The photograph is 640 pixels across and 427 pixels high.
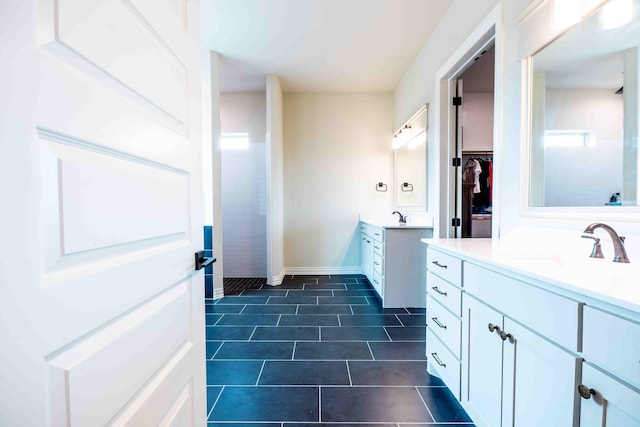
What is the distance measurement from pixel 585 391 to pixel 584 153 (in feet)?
3.28

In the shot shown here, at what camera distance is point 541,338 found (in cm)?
90

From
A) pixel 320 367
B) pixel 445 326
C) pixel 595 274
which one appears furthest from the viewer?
pixel 320 367

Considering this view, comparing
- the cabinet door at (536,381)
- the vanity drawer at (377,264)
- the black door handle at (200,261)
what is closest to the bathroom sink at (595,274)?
the cabinet door at (536,381)

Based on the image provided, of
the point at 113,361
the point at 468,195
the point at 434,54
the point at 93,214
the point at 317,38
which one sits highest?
the point at 317,38

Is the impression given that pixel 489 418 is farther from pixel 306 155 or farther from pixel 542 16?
pixel 306 155

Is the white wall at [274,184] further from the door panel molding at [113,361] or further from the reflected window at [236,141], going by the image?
the door panel molding at [113,361]

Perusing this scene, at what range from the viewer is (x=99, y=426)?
540 mm

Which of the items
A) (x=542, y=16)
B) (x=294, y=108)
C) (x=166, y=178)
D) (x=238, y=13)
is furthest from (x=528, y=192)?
(x=294, y=108)

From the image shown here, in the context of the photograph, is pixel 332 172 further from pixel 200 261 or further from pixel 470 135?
pixel 200 261

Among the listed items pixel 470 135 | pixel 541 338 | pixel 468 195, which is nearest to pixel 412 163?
pixel 468 195

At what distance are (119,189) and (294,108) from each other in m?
4.00

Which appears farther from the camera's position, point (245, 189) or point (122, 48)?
point (245, 189)

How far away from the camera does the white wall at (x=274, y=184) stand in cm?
372

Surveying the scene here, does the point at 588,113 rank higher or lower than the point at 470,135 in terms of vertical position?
lower
